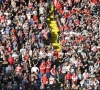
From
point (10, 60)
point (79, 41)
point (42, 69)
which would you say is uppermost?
point (79, 41)

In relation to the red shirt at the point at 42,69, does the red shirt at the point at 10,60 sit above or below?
above

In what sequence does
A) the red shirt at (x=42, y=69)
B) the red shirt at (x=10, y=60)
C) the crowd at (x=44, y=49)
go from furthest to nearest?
the red shirt at (x=42, y=69) → the red shirt at (x=10, y=60) → the crowd at (x=44, y=49)

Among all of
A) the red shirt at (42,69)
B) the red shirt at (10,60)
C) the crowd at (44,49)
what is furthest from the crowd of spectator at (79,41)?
the red shirt at (10,60)

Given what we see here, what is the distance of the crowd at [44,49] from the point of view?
3269cm

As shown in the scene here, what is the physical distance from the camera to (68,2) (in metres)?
41.3

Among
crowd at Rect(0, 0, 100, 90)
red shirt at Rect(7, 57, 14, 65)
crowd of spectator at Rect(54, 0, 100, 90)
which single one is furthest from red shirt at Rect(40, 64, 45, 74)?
red shirt at Rect(7, 57, 14, 65)

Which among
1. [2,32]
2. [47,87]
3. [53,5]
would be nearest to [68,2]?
[53,5]

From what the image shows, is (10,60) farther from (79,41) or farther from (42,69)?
(79,41)

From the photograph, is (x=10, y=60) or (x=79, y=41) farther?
(x=79, y=41)

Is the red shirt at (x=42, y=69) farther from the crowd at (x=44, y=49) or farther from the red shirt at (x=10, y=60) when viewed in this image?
the red shirt at (x=10, y=60)

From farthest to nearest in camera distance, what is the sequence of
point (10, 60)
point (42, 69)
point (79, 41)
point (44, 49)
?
point (79, 41) → point (44, 49) → point (42, 69) → point (10, 60)

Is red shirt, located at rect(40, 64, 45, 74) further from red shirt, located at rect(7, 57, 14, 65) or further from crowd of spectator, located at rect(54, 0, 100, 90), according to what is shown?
red shirt, located at rect(7, 57, 14, 65)

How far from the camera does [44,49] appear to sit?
34.9 m

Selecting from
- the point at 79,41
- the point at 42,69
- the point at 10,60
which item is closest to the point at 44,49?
the point at 42,69
